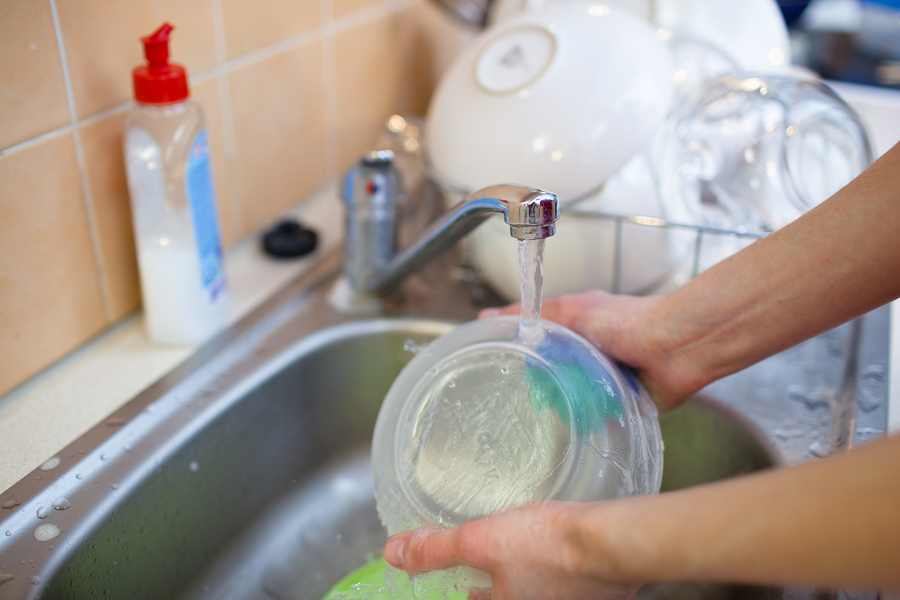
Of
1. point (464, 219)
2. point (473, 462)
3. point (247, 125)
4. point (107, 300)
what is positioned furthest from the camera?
point (247, 125)

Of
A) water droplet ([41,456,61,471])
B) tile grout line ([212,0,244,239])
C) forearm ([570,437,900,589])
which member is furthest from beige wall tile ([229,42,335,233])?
forearm ([570,437,900,589])

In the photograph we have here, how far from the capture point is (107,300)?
0.72m

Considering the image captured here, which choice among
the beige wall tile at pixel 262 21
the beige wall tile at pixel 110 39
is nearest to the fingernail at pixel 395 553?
the beige wall tile at pixel 110 39

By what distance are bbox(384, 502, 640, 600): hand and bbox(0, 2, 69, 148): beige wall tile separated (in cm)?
48

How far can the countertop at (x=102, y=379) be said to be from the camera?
60 cm

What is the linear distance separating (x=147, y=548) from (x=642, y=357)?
1.49 feet

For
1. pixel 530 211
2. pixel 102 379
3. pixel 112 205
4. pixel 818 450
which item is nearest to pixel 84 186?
pixel 112 205

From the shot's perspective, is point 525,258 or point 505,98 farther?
point 505,98

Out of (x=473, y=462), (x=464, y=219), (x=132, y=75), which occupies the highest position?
(x=132, y=75)

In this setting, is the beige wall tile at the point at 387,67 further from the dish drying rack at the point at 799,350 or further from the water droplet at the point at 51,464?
the water droplet at the point at 51,464

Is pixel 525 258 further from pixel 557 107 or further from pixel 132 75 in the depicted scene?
pixel 132 75

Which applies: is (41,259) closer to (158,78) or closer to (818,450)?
(158,78)

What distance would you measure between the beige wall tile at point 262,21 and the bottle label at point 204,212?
0.19 m

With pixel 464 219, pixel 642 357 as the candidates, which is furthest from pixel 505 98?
pixel 642 357
